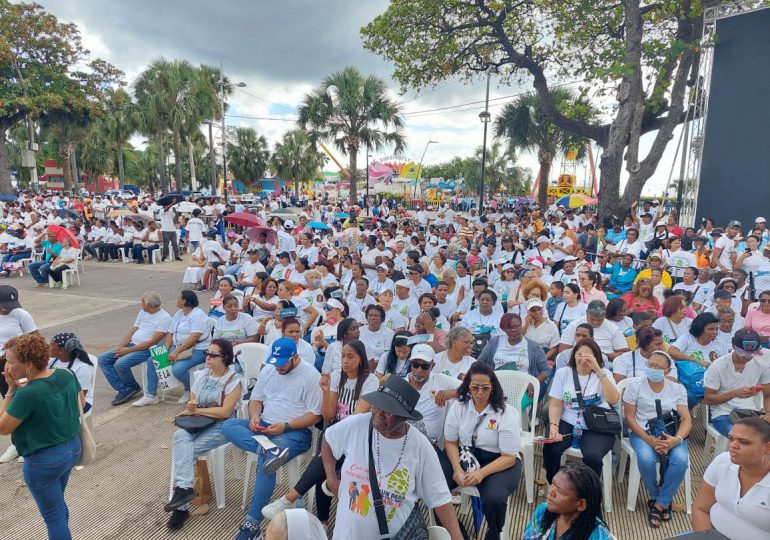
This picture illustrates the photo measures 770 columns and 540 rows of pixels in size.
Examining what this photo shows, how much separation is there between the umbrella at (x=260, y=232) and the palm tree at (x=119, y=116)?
918 inches

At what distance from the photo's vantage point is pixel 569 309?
5.60m

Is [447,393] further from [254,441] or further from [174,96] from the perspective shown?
[174,96]

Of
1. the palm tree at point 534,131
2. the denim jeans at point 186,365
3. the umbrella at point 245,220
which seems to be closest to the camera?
the denim jeans at point 186,365

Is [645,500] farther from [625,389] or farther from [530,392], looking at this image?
[530,392]

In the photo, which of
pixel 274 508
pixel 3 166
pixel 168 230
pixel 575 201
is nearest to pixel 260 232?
pixel 168 230

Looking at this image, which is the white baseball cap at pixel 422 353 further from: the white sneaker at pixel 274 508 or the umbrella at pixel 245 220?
the umbrella at pixel 245 220

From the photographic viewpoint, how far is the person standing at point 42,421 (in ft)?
8.96

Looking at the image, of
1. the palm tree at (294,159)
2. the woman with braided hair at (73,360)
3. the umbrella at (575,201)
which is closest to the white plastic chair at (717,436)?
the woman with braided hair at (73,360)

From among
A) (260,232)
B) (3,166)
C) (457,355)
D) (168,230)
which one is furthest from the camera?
(3,166)

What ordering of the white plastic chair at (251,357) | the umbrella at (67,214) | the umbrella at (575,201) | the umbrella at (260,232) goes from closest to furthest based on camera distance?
1. the white plastic chair at (251,357)
2. the umbrella at (260,232)
3. the umbrella at (575,201)
4. the umbrella at (67,214)

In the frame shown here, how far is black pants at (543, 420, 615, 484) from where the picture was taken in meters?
3.49

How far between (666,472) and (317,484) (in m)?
2.63

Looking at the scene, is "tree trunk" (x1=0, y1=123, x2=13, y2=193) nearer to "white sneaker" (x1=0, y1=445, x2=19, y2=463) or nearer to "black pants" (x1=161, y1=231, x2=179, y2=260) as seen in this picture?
"black pants" (x1=161, y1=231, x2=179, y2=260)

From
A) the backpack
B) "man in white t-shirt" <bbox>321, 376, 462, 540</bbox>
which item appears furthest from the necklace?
the backpack
